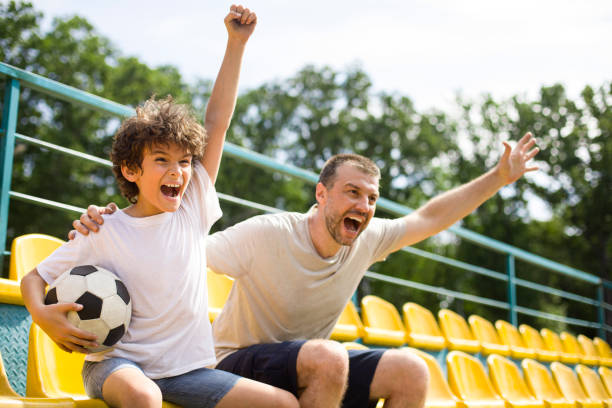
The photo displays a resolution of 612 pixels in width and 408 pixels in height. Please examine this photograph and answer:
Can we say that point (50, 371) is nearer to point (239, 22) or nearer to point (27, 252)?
point (27, 252)

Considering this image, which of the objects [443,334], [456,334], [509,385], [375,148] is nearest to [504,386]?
[509,385]

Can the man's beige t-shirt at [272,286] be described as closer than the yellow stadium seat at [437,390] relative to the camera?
Yes

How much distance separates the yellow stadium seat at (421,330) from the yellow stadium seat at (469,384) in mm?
412

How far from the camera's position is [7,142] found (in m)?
2.24

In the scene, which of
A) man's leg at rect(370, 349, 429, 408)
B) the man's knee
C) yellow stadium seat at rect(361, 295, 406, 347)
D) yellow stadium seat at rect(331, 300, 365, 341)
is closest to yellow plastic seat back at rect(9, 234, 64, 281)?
the man's knee

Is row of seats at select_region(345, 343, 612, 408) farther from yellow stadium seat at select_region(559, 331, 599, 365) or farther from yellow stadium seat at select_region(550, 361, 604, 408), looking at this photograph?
yellow stadium seat at select_region(559, 331, 599, 365)

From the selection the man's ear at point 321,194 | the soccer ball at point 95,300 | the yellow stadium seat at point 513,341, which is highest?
the man's ear at point 321,194

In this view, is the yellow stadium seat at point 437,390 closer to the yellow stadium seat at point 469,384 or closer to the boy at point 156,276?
the yellow stadium seat at point 469,384

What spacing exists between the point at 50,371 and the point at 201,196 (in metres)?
0.65

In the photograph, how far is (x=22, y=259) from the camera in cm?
198

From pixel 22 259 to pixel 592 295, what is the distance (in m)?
20.4

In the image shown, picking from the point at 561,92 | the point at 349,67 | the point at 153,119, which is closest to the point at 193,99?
the point at 349,67

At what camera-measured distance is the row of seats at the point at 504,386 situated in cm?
304

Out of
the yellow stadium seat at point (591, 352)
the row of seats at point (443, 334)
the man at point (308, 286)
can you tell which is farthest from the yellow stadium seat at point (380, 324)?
the yellow stadium seat at point (591, 352)
